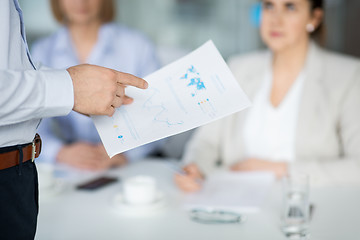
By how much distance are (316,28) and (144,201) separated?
128cm

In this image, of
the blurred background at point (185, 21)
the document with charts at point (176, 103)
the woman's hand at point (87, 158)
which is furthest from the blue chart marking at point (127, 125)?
the blurred background at point (185, 21)

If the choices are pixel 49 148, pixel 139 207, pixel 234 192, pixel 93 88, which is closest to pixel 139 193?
pixel 139 207

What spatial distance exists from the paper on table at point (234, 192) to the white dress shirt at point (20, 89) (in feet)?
2.12

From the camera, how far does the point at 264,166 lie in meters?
1.75

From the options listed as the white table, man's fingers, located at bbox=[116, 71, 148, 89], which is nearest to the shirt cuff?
man's fingers, located at bbox=[116, 71, 148, 89]

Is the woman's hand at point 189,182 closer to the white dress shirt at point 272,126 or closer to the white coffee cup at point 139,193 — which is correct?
the white coffee cup at point 139,193

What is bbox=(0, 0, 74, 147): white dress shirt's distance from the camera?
0.77m

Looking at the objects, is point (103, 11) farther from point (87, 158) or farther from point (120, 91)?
point (120, 91)

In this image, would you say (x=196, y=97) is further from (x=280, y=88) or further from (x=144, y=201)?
(x=280, y=88)

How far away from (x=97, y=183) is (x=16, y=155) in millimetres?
773

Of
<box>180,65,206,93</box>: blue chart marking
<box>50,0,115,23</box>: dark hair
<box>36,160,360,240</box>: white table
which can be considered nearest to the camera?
<box>180,65,206,93</box>: blue chart marking

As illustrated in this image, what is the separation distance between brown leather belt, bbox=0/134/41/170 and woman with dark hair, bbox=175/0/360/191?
883 millimetres

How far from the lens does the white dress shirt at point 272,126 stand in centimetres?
197

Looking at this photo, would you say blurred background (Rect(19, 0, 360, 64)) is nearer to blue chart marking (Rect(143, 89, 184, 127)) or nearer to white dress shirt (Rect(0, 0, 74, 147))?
blue chart marking (Rect(143, 89, 184, 127))
